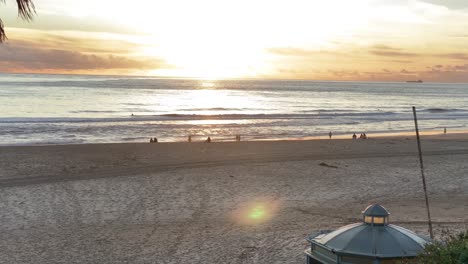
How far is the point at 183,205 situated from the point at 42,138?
850 inches

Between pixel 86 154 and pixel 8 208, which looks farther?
pixel 86 154

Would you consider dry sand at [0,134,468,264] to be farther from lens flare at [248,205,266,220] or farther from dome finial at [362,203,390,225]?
dome finial at [362,203,390,225]

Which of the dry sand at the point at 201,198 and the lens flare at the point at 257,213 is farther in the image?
the lens flare at the point at 257,213

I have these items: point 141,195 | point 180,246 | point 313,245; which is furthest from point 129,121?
point 313,245

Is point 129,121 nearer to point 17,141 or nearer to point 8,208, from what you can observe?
point 17,141

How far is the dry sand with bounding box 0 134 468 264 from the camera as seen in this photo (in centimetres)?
1202

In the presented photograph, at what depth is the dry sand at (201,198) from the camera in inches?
473

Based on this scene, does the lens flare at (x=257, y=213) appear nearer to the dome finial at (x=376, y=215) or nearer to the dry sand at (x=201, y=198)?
the dry sand at (x=201, y=198)

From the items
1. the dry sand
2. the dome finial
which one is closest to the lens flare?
the dry sand

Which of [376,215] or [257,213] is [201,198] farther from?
[376,215]

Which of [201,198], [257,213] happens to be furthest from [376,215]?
[201,198]

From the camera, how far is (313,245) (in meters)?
8.18

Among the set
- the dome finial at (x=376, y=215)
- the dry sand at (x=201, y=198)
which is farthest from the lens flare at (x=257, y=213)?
the dome finial at (x=376, y=215)

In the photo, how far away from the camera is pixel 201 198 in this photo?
16844 millimetres
